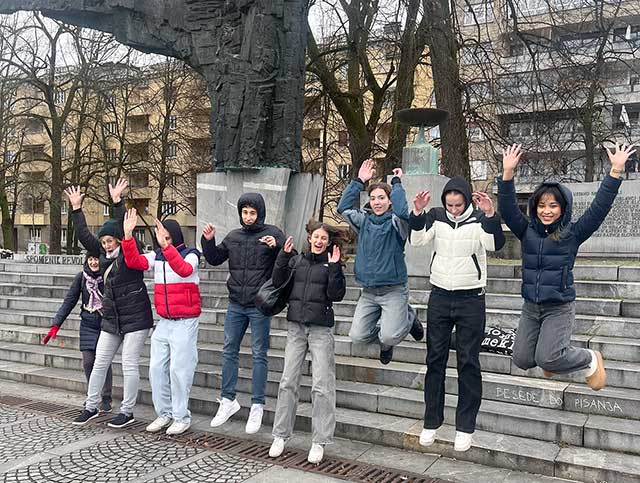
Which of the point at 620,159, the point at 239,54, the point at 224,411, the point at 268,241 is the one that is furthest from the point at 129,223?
the point at 239,54

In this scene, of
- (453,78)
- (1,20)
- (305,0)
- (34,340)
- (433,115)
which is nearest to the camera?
(34,340)

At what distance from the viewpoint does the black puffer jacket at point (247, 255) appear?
17.9ft

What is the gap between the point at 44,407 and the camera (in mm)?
6352

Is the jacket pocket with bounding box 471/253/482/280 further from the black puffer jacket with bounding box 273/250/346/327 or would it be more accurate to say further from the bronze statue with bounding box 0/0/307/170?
the bronze statue with bounding box 0/0/307/170

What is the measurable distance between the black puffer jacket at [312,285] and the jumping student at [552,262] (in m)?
1.39

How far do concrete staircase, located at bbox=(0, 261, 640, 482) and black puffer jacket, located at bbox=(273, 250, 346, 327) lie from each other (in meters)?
1.12

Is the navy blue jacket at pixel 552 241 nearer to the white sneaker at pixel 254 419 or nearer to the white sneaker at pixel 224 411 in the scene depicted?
the white sneaker at pixel 254 419

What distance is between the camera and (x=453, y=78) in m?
13.4

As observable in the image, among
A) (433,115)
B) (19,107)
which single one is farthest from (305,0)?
(19,107)

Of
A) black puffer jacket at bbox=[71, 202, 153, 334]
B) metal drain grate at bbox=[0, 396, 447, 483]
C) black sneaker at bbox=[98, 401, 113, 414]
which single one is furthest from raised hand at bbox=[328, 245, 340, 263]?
black sneaker at bbox=[98, 401, 113, 414]

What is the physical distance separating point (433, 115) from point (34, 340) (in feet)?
22.3

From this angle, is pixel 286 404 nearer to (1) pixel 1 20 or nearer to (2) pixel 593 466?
(2) pixel 593 466

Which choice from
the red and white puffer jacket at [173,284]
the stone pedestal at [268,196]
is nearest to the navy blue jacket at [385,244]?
the red and white puffer jacket at [173,284]

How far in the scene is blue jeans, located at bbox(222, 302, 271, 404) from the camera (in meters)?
5.36
